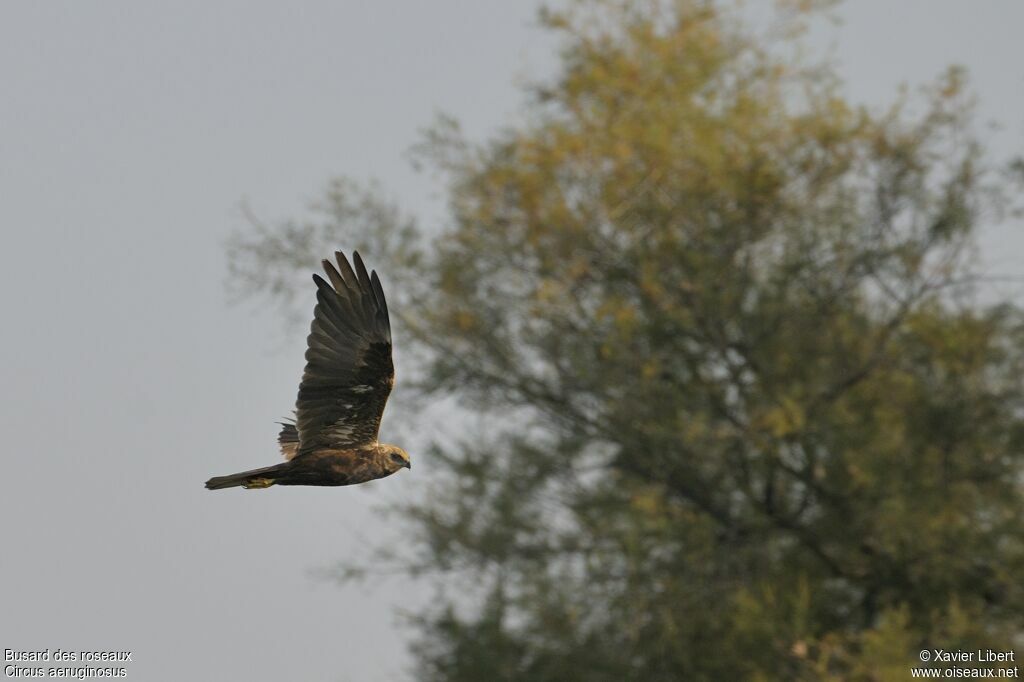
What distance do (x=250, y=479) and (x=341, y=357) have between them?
103cm

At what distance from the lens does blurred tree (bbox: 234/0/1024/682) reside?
17641 millimetres

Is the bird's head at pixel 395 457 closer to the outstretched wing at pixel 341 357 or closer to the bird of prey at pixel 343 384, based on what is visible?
the bird of prey at pixel 343 384

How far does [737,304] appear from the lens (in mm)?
18500

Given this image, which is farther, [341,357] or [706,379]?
[706,379]

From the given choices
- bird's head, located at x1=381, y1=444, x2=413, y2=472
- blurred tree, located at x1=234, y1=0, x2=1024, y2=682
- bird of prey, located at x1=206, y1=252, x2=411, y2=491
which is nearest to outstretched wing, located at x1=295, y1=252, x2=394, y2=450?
bird of prey, located at x1=206, y1=252, x2=411, y2=491

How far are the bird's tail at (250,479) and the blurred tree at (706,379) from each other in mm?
8056

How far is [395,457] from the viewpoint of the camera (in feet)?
33.7

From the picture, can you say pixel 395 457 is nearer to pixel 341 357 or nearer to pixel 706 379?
pixel 341 357

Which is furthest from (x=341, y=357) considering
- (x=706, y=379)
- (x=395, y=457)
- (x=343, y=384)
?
(x=706, y=379)

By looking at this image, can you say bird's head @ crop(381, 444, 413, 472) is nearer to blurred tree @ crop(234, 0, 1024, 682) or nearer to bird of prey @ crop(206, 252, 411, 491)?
bird of prey @ crop(206, 252, 411, 491)

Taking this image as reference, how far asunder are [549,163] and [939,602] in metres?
6.78

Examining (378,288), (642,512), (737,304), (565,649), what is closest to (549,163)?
(737,304)

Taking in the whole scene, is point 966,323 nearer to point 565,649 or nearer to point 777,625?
point 777,625

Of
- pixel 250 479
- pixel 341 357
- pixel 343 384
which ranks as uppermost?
pixel 341 357
